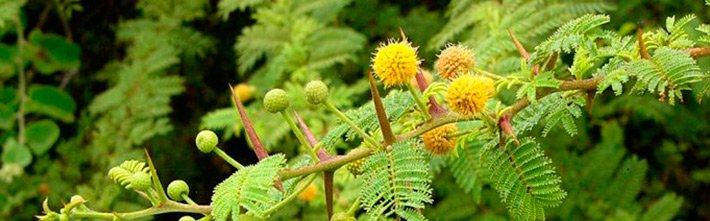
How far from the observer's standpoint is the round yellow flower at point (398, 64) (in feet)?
3.34

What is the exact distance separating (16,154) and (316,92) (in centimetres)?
235

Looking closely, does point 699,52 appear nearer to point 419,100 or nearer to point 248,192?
point 419,100

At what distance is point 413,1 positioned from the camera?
3.50 metres

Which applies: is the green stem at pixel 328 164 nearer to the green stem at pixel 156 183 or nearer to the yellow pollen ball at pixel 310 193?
the green stem at pixel 156 183

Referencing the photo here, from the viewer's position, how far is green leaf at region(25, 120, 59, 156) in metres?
3.17

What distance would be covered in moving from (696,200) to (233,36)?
2119 millimetres

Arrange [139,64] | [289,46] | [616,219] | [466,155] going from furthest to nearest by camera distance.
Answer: [139,64]
[289,46]
[616,219]
[466,155]

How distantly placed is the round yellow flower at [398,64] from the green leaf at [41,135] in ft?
8.04

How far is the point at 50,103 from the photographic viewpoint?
3297 mm

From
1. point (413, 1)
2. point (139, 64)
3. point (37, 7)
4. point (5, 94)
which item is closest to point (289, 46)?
point (139, 64)

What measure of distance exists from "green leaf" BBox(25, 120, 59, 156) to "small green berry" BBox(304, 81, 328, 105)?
238 cm

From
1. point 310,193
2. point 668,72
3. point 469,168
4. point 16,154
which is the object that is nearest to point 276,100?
point 668,72

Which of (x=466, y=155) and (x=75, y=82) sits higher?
(x=75, y=82)

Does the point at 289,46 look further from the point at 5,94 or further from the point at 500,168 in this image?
the point at 500,168
